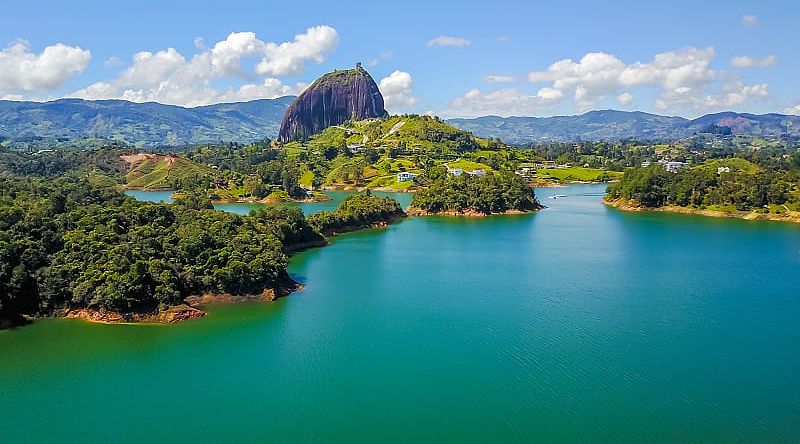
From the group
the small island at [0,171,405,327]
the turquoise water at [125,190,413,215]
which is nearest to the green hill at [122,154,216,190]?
the turquoise water at [125,190,413,215]

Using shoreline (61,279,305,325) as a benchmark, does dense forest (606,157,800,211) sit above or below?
above

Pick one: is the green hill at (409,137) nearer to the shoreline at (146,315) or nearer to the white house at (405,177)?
the white house at (405,177)

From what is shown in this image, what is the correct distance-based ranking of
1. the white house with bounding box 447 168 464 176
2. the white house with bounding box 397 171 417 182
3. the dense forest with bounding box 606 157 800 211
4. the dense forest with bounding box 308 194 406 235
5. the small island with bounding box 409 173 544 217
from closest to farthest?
the dense forest with bounding box 308 194 406 235
the dense forest with bounding box 606 157 800 211
the small island with bounding box 409 173 544 217
the white house with bounding box 447 168 464 176
the white house with bounding box 397 171 417 182

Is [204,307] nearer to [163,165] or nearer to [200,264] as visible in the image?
[200,264]

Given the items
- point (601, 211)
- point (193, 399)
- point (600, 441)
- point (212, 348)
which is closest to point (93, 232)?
point (212, 348)

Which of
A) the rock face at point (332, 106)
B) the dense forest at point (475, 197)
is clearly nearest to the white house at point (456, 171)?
the dense forest at point (475, 197)

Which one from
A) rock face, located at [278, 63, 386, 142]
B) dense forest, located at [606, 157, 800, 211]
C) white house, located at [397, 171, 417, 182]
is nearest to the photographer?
dense forest, located at [606, 157, 800, 211]

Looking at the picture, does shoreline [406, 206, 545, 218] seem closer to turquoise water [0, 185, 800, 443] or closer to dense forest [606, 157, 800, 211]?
dense forest [606, 157, 800, 211]

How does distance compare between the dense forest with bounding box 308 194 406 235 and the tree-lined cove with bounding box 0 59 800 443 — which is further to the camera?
the dense forest with bounding box 308 194 406 235
